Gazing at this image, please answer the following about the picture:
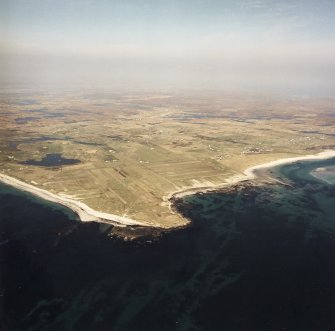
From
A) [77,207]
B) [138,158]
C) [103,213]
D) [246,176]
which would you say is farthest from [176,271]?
[138,158]

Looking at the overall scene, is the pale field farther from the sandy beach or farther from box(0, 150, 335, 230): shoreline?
the sandy beach

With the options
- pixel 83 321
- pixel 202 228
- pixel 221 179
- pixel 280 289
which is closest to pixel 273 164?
pixel 221 179

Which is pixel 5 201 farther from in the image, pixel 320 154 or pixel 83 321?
pixel 320 154

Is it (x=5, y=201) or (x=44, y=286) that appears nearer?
(x=44, y=286)

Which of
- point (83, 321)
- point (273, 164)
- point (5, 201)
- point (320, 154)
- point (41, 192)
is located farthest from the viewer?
point (320, 154)

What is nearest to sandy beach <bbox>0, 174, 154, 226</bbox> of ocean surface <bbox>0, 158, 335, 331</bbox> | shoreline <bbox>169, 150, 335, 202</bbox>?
ocean surface <bbox>0, 158, 335, 331</bbox>

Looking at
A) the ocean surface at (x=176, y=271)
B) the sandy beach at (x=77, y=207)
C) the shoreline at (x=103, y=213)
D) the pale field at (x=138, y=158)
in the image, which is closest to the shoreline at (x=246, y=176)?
the shoreline at (x=103, y=213)

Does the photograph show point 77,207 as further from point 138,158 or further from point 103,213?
point 138,158
